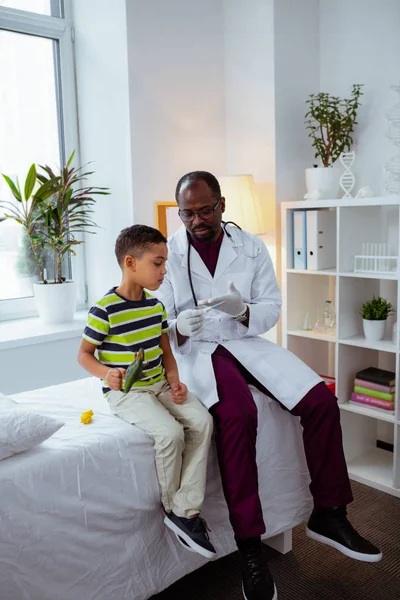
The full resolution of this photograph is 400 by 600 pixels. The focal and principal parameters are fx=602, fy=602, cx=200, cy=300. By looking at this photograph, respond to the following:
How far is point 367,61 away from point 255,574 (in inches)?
88.7

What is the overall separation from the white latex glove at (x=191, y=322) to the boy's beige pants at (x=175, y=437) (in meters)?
0.20

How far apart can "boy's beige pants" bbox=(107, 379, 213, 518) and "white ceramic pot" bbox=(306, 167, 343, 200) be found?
A: 1359mm

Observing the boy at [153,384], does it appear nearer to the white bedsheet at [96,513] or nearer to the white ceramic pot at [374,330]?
the white bedsheet at [96,513]

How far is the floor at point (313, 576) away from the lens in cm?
183

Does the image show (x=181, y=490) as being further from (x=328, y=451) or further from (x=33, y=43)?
(x=33, y=43)

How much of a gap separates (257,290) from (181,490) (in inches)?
30.7

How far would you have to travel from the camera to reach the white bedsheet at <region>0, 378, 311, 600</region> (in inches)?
54.4

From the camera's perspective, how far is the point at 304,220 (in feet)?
8.87

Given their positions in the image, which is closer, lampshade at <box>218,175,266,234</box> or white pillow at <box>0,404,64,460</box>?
white pillow at <box>0,404,64,460</box>

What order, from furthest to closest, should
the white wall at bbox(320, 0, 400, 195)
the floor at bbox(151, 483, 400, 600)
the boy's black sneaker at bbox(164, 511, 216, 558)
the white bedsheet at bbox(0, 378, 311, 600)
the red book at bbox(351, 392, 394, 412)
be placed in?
the white wall at bbox(320, 0, 400, 195) < the red book at bbox(351, 392, 394, 412) < the floor at bbox(151, 483, 400, 600) < the boy's black sneaker at bbox(164, 511, 216, 558) < the white bedsheet at bbox(0, 378, 311, 600)

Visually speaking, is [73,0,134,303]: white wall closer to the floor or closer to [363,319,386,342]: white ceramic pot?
[363,319,386,342]: white ceramic pot

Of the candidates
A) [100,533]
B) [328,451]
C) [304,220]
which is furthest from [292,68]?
[100,533]

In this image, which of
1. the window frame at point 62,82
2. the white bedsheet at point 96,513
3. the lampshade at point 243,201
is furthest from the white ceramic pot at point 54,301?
the white bedsheet at point 96,513

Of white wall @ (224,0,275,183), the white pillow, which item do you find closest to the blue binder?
white wall @ (224,0,275,183)
